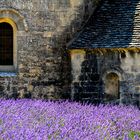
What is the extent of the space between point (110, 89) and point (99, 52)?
118 centimetres

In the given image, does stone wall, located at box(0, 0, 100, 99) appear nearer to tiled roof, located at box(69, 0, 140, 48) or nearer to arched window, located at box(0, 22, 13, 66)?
arched window, located at box(0, 22, 13, 66)

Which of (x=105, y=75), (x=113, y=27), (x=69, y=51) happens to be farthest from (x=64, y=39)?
(x=105, y=75)

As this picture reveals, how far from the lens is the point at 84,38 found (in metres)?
14.2

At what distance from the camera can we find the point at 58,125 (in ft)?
23.5

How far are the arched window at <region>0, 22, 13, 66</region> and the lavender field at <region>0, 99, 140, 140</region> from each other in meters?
5.13

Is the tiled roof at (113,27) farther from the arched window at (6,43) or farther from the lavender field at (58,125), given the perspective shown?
the lavender field at (58,125)

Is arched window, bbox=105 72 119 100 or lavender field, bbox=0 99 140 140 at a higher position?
arched window, bbox=105 72 119 100

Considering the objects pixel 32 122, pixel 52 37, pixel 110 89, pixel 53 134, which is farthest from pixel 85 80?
pixel 53 134

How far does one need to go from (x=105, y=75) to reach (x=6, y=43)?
3.23 metres

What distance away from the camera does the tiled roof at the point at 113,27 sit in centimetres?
1364

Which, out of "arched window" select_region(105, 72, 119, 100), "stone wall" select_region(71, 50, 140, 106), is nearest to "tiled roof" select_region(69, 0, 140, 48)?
"stone wall" select_region(71, 50, 140, 106)

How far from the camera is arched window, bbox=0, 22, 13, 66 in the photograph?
48.2 feet

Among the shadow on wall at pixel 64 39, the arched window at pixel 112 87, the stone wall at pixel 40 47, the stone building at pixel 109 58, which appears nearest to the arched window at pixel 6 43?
the stone wall at pixel 40 47

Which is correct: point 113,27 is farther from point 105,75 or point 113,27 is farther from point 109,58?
point 105,75
